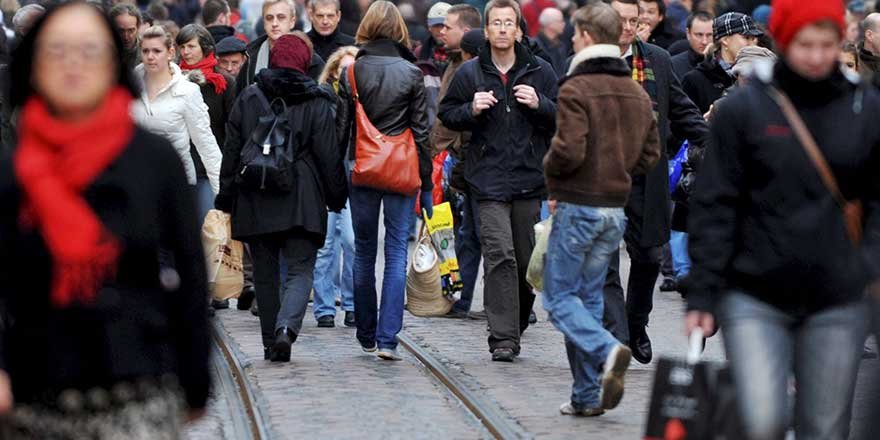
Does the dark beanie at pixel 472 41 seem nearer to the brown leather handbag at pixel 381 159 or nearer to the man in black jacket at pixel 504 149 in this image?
the man in black jacket at pixel 504 149

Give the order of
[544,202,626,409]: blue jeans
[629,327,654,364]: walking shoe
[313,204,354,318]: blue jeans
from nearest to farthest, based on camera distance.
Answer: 1. [544,202,626,409]: blue jeans
2. [629,327,654,364]: walking shoe
3. [313,204,354,318]: blue jeans

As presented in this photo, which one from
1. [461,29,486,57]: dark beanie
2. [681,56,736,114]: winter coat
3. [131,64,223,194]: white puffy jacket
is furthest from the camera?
[461,29,486,57]: dark beanie

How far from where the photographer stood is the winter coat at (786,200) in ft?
17.7

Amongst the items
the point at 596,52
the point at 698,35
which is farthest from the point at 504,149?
the point at 698,35

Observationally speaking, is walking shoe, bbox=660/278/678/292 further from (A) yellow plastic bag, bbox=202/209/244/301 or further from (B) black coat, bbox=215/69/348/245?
(B) black coat, bbox=215/69/348/245

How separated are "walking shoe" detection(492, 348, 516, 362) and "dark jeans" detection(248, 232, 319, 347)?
3.62 feet

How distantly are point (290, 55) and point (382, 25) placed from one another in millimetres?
578

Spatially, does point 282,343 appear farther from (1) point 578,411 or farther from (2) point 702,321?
(2) point 702,321

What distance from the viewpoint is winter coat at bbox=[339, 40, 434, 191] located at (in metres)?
10.3

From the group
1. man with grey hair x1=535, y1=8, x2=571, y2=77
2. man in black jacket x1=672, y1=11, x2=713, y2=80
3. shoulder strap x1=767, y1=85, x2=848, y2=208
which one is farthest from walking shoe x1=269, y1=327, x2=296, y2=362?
man with grey hair x1=535, y1=8, x2=571, y2=77

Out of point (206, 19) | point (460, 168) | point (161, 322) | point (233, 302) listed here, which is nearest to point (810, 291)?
point (161, 322)

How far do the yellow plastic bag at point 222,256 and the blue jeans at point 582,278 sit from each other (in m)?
4.27

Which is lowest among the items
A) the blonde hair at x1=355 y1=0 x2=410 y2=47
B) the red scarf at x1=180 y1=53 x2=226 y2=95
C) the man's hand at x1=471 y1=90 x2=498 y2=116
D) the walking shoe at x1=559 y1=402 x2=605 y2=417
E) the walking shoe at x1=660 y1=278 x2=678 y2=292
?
the walking shoe at x1=660 y1=278 x2=678 y2=292

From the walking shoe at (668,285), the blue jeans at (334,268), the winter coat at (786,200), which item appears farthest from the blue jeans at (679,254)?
→ the winter coat at (786,200)
